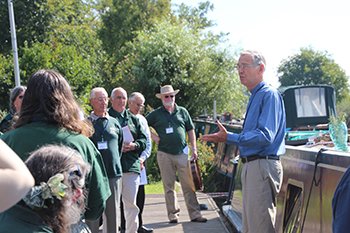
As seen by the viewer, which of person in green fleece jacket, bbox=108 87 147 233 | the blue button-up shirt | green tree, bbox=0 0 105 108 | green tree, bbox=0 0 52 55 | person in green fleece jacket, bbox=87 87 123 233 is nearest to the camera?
the blue button-up shirt

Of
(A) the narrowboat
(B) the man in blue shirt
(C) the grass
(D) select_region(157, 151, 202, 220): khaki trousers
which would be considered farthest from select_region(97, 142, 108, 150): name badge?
(C) the grass

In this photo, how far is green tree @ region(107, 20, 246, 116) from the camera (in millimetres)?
19172

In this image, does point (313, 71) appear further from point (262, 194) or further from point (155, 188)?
point (262, 194)

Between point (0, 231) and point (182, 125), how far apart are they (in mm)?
4894

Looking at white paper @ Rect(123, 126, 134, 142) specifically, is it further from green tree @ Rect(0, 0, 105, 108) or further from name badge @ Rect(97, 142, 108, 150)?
green tree @ Rect(0, 0, 105, 108)

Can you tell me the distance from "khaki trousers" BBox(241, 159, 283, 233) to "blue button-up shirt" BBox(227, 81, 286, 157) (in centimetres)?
14

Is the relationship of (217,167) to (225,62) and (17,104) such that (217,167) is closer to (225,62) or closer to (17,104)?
(17,104)

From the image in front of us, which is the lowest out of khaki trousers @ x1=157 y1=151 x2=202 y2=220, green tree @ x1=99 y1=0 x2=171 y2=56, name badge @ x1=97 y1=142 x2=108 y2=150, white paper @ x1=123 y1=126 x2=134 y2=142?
khaki trousers @ x1=157 y1=151 x2=202 y2=220

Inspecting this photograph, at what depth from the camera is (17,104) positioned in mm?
4305

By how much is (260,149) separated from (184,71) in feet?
52.6

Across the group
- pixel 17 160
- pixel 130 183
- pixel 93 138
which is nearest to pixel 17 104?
pixel 93 138

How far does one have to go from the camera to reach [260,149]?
11.1ft

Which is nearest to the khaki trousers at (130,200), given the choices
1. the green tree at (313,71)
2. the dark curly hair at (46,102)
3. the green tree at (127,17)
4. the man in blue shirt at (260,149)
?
the man in blue shirt at (260,149)

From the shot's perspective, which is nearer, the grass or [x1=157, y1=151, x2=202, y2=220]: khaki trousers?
[x1=157, y1=151, x2=202, y2=220]: khaki trousers
